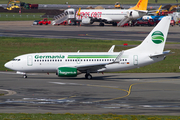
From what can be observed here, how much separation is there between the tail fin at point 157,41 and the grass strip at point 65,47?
750 cm

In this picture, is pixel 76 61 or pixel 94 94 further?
pixel 76 61

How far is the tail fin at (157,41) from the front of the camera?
44438 millimetres

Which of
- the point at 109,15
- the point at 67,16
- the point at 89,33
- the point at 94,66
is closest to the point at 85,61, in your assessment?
the point at 94,66

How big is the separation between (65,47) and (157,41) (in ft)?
103

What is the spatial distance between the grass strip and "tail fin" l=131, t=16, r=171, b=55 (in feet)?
24.6

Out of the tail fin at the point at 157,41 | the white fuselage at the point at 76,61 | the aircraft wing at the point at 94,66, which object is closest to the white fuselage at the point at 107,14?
the tail fin at the point at 157,41

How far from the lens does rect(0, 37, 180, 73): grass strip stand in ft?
177

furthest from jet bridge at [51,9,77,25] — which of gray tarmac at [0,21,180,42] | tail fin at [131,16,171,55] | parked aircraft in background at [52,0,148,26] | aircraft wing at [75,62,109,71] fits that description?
aircraft wing at [75,62,109,71]

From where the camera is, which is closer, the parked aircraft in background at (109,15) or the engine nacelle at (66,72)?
the engine nacelle at (66,72)

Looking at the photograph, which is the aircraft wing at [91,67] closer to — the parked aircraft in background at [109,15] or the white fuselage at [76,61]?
the white fuselage at [76,61]

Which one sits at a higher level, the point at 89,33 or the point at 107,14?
the point at 107,14

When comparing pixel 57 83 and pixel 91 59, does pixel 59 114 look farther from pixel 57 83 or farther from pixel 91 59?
pixel 91 59

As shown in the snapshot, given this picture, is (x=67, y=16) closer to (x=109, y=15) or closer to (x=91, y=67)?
(x=109, y=15)

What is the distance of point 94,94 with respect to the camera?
33.2m
